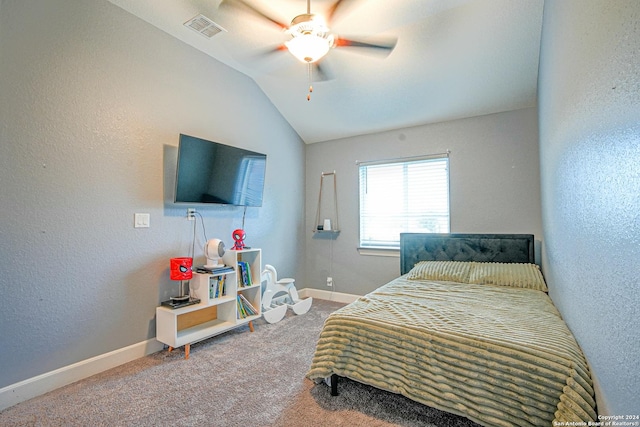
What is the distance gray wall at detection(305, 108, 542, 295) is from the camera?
130 inches

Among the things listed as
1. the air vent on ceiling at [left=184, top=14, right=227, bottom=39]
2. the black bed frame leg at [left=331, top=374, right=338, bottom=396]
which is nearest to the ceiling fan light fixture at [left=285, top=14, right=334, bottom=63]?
the air vent on ceiling at [left=184, top=14, right=227, bottom=39]

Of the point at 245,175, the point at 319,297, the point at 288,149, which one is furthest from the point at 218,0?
the point at 319,297

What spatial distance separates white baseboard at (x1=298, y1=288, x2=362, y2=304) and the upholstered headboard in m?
0.93

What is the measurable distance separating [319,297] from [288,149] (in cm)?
226

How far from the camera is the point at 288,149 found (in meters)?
4.46

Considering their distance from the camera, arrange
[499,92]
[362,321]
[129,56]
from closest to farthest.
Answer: [362,321], [129,56], [499,92]

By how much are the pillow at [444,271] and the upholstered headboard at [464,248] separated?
28 centimetres

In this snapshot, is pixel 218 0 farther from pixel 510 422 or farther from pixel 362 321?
pixel 510 422

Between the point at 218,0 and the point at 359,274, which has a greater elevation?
the point at 218,0

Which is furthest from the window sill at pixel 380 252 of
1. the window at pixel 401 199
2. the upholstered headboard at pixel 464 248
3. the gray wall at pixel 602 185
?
the gray wall at pixel 602 185

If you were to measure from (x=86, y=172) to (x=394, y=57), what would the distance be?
2.90m

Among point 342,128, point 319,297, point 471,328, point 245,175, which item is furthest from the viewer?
point 319,297

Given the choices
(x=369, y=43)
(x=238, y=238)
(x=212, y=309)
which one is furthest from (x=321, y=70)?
(x=212, y=309)

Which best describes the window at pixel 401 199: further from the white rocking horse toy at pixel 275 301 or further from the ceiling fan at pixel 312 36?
the ceiling fan at pixel 312 36
